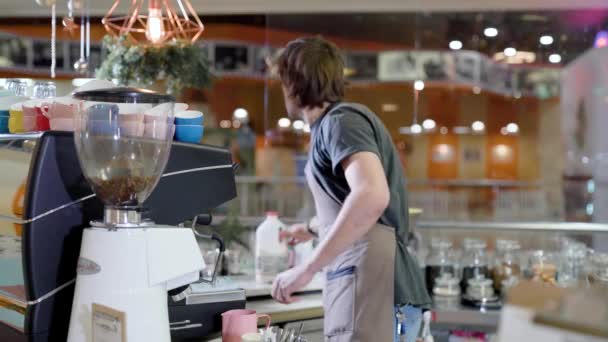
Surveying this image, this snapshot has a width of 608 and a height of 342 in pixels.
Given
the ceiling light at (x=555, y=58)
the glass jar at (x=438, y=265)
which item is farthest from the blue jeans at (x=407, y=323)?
the ceiling light at (x=555, y=58)

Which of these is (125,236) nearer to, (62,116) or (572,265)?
(62,116)

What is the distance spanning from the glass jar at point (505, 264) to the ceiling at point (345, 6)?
230 cm

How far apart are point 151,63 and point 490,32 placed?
11.1 feet

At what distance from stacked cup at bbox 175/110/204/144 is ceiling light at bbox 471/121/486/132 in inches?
268

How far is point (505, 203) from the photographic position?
28.9 feet

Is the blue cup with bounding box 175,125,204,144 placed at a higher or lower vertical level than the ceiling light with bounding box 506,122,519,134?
lower

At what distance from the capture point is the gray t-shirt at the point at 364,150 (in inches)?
→ 78.4

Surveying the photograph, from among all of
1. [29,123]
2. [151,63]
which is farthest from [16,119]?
[151,63]

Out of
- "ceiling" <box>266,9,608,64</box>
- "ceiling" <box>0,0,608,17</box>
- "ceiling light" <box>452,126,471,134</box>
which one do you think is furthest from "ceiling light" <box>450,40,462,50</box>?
"ceiling light" <box>452,126,471,134</box>

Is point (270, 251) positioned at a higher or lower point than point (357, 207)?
lower

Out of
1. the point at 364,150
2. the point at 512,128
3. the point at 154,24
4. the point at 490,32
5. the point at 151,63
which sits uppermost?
the point at 490,32

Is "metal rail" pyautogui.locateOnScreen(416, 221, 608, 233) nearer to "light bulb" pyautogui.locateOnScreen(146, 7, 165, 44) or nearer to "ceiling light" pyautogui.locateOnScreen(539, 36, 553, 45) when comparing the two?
"light bulb" pyautogui.locateOnScreen(146, 7, 165, 44)

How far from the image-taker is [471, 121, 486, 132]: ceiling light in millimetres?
8489

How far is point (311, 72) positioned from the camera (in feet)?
6.92
